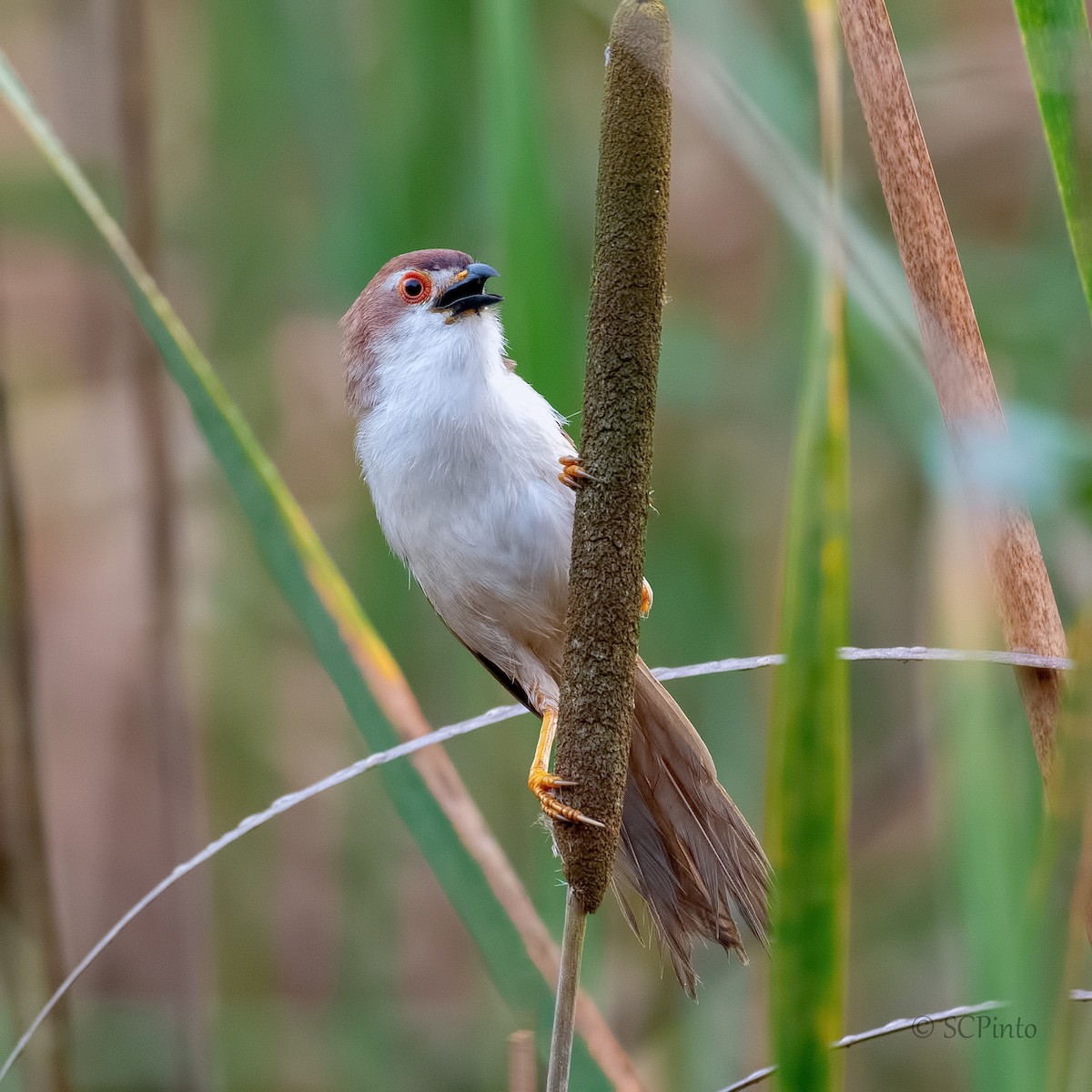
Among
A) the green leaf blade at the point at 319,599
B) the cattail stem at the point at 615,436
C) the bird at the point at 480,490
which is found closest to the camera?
the cattail stem at the point at 615,436

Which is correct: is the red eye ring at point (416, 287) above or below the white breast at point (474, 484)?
above

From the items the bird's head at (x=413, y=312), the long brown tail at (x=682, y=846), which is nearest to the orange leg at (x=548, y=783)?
the long brown tail at (x=682, y=846)

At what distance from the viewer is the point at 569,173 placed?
10.2 ft

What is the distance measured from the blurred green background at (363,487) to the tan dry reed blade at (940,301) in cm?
48

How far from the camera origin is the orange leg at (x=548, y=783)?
1269 millimetres

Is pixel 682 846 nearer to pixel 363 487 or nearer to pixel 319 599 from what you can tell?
pixel 319 599

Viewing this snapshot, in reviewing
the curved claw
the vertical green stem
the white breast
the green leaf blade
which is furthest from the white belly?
the vertical green stem

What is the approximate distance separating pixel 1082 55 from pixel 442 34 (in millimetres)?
1645

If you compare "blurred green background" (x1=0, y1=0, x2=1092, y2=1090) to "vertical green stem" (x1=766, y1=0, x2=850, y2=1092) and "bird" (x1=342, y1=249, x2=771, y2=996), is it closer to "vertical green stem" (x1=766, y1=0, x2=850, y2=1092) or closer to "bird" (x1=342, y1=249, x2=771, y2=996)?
"bird" (x1=342, y1=249, x2=771, y2=996)

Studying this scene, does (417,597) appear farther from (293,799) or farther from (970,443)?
(970,443)

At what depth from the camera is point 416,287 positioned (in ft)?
7.98

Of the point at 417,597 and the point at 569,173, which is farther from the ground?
the point at 569,173

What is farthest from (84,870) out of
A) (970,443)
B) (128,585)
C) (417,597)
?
(970,443)

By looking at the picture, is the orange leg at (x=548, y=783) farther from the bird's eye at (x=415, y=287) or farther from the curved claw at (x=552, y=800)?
the bird's eye at (x=415, y=287)
